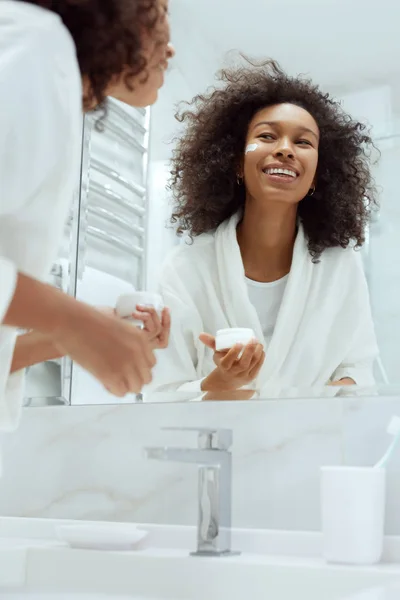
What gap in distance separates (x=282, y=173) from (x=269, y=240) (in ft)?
0.39

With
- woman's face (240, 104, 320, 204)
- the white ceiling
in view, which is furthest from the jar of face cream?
the white ceiling

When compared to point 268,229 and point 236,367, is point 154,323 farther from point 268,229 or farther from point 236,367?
point 268,229

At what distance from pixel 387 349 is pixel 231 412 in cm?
28

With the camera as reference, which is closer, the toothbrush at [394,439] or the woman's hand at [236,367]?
the toothbrush at [394,439]

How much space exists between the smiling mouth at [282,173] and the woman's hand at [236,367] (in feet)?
0.98

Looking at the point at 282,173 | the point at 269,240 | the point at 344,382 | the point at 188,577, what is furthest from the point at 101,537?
the point at 282,173

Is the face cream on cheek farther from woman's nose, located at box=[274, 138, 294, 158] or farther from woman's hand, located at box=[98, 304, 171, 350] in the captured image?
woman's hand, located at box=[98, 304, 171, 350]

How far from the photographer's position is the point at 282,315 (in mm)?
1242

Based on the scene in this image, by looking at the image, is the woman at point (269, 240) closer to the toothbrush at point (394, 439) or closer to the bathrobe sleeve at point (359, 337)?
the bathrobe sleeve at point (359, 337)

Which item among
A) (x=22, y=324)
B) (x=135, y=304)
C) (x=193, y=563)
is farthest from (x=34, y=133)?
(x=193, y=563)

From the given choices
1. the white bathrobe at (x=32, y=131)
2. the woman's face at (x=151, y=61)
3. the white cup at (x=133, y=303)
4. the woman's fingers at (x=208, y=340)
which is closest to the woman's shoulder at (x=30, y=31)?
the white bathrobe at (x=32, y=131)

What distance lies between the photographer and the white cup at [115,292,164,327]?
1206mm

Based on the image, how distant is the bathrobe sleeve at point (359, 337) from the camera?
1.18 metres

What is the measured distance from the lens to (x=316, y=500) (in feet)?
3.71
